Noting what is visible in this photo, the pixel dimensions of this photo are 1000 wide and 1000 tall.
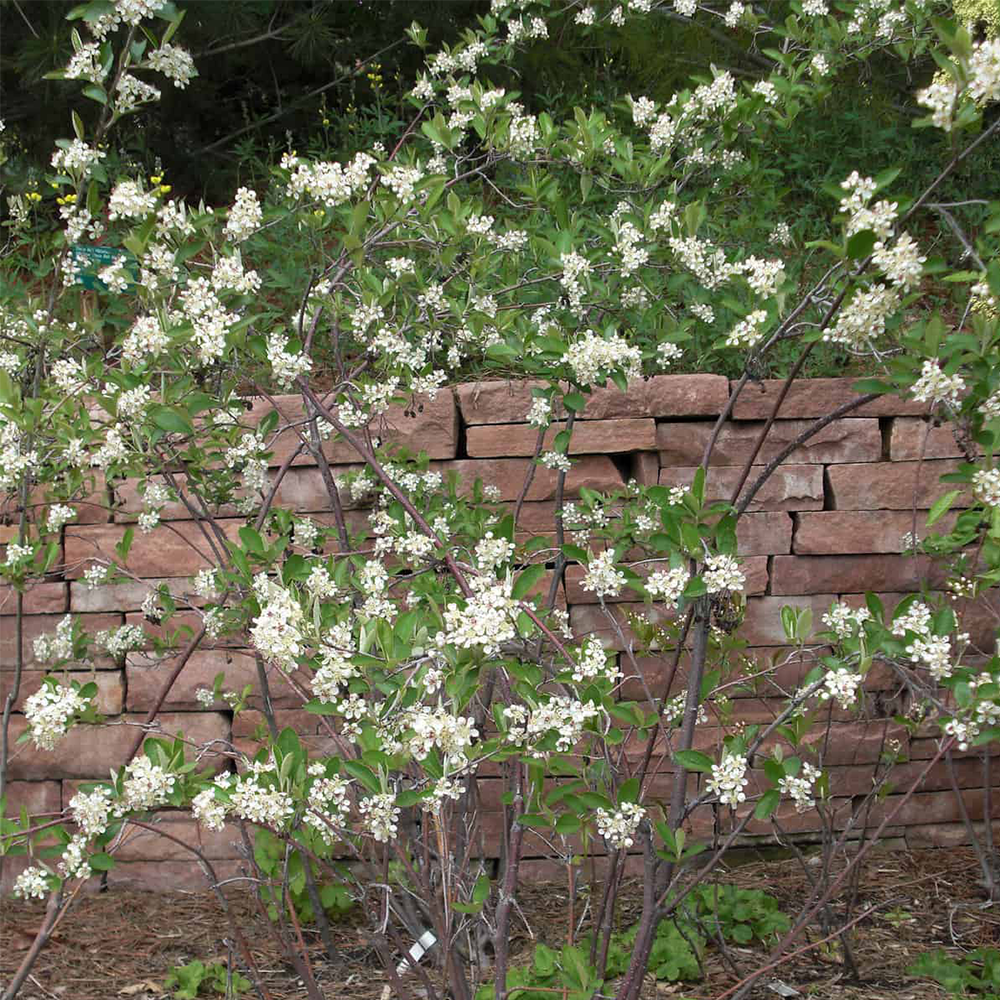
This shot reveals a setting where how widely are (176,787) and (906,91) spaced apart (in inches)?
169

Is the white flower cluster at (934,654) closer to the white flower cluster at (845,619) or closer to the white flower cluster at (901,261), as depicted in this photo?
the white flower cluster at (845,619)

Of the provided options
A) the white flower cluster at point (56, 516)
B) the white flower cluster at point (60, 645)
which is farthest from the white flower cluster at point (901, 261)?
the white flower cluster at point (60, 645)

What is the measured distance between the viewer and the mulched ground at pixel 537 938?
2.30 metres

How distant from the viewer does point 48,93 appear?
3609 millimetres

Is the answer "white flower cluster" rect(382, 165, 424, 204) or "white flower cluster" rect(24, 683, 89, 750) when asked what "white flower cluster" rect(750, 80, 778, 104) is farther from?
"white flower cluster" rect(24, 683, 89, 750)

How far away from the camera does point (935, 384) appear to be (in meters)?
1.48

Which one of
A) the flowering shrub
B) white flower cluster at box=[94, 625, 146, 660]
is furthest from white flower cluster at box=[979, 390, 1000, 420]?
white flower cluster at box=[94, 625, 146, 660]

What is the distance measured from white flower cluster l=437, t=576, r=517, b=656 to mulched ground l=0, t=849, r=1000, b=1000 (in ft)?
3.67

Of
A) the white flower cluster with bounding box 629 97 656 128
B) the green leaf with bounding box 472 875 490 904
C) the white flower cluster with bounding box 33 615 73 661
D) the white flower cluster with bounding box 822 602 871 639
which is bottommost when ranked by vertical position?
the green leaf with bounding box 472 875 490 904

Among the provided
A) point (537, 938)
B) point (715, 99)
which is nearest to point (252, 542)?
point (537, 938)

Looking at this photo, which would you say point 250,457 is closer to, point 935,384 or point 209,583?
point 209,583

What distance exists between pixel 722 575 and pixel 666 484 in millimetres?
1281

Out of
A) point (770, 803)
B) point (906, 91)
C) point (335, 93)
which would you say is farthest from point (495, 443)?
point (906, 91)

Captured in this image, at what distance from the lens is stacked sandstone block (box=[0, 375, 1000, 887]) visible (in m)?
2.81
